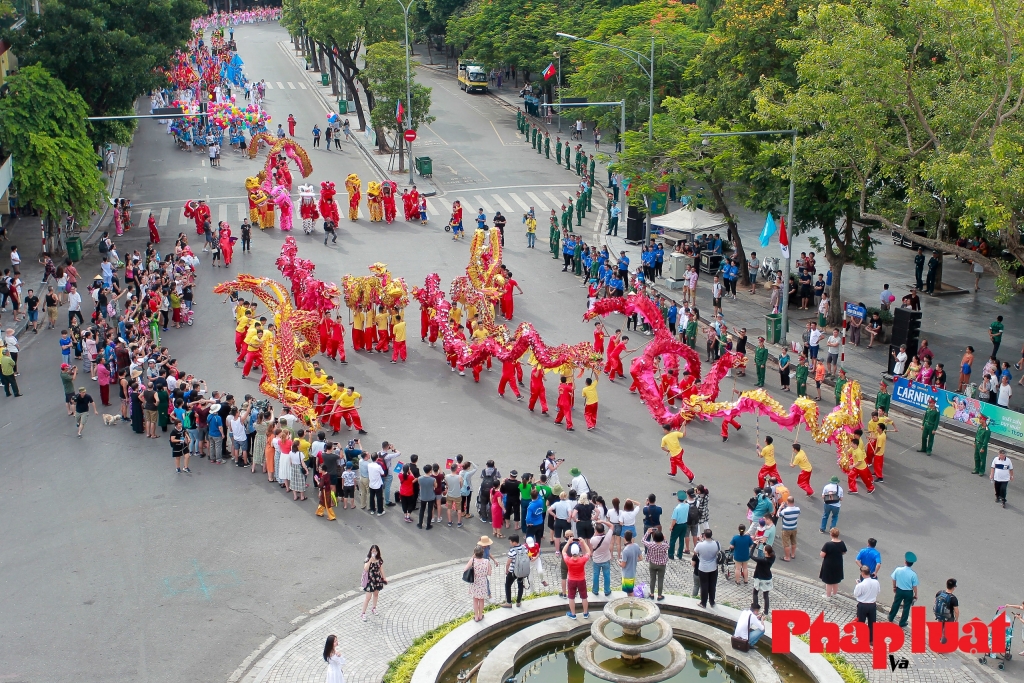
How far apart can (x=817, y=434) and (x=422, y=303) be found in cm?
1227

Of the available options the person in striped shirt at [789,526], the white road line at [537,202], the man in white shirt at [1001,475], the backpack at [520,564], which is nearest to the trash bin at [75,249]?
the white road line at [537,202]

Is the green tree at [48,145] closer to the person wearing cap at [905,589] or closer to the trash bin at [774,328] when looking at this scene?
the trash bin at [774,328]

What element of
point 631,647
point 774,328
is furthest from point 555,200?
point 631,647

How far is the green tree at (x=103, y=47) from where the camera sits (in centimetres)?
4066

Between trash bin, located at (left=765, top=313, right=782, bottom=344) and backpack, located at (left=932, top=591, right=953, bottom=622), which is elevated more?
trash bin, located at (left=765, top=313, right=782, bottom=344)

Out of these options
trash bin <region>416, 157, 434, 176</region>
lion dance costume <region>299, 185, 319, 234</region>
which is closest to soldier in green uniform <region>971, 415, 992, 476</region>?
lion dance costume <region>299, 185, 319, 234</region>

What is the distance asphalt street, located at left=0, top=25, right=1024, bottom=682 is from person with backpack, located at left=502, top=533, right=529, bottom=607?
237cm

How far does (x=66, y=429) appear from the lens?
25.9 m

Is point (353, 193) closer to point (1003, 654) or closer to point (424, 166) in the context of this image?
point (424, 166)

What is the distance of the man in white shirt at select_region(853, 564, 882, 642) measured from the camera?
17094 mm

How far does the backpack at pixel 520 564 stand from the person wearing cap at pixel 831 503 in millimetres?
6045

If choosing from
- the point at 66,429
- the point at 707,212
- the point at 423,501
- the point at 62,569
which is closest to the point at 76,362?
the point at 66,429

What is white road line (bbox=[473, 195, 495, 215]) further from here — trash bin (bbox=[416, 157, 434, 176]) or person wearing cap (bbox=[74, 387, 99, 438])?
person wearing cap (bbox=[74, 387, 99, 438])

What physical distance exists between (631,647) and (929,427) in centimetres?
1132
